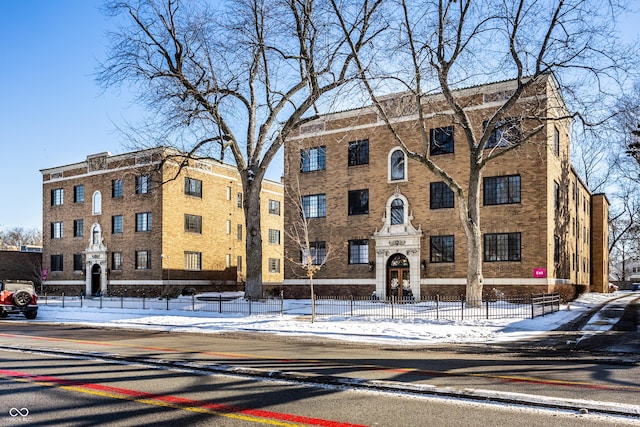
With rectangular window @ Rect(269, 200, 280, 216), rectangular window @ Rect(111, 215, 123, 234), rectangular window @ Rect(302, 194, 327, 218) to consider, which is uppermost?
rectangular window @ Rect(269, 200, 280, 216)

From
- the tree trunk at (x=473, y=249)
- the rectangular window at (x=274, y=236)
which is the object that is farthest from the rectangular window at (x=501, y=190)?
the rectangular window at (x=274, y=236)

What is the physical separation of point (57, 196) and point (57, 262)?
6.56 metres

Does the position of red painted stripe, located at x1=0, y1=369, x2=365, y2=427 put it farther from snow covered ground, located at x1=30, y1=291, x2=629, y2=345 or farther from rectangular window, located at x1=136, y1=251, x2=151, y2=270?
rectangular window, located at x1=136, y1=251, x2=151, y2=270

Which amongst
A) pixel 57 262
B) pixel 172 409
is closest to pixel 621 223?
pixel 57 262

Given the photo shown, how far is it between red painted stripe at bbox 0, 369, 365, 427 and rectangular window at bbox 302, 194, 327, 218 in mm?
29998

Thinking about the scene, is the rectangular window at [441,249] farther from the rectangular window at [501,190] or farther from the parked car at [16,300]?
the parked car at [16,300]

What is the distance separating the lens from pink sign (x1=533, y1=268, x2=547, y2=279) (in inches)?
1217

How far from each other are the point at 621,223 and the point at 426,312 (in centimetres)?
7100

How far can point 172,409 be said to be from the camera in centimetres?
720

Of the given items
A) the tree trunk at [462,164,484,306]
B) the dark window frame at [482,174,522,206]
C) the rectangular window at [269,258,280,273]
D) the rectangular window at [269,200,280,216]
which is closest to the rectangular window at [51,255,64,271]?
the rectangular window at [269,258,280,273]

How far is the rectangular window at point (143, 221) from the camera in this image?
155 feet

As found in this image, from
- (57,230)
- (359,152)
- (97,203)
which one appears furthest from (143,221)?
(359,152)

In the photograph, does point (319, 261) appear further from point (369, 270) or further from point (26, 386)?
point (26, 386)

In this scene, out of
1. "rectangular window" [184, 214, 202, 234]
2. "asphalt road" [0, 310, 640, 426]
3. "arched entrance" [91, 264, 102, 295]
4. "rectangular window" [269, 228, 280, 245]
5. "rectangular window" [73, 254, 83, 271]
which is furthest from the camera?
"rectangular window" [269, 228, 280, 245]
